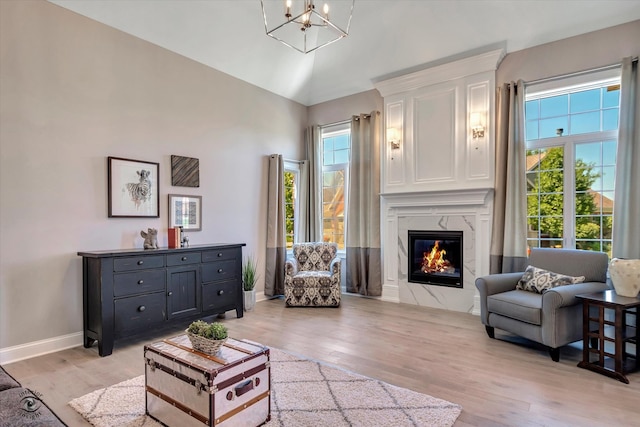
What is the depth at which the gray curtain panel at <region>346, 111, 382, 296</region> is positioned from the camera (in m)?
5.57

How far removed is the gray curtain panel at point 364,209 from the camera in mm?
5566

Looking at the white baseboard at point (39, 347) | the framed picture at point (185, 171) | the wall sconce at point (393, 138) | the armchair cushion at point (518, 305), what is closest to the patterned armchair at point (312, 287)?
the framed picture at point (185, 171)

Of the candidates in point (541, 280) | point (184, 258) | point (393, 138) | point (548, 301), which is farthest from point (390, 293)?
point (184, 258)

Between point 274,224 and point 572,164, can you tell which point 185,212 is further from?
point 572,164

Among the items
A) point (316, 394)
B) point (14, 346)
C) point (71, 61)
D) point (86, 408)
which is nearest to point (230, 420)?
point (316, 394)

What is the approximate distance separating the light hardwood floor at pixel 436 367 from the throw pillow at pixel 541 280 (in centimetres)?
56

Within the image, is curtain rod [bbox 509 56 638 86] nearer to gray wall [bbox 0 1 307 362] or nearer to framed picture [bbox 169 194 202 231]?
gray wall [bbox 0 1 307 362]

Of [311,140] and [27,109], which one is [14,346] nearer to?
[27,109]

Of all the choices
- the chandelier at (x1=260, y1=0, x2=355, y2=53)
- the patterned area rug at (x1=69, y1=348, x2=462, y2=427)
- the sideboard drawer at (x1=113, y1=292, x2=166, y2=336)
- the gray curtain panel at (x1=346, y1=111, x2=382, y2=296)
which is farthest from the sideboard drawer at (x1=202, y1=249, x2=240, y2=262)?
the chandelier at (x1=260, y1=0, x2=355, y2=53)

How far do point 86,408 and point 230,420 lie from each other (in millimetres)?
1148

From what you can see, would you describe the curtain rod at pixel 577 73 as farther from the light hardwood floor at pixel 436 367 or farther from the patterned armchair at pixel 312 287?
the patterned armchair at pixel 312 287

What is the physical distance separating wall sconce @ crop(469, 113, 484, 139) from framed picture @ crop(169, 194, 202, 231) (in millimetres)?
3766

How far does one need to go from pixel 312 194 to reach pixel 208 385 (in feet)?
15.0

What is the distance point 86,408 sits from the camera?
7.84 feet
